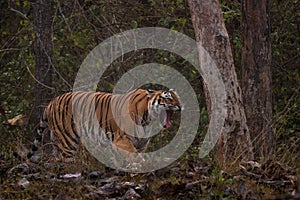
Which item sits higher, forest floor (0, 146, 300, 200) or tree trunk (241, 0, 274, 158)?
tree trunk (241, 0, 274, 158)

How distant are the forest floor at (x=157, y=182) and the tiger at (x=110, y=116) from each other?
1511 mm

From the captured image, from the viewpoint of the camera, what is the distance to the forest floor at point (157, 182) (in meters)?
5.80

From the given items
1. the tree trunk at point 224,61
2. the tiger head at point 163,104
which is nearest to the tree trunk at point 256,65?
the tree trunk at point 224,61

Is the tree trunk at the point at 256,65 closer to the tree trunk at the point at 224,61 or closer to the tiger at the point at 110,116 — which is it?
the tree trunk at the point at 224,61

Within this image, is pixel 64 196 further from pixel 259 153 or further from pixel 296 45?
pixel 296 45

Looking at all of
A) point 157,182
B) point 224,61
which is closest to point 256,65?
point 224,61

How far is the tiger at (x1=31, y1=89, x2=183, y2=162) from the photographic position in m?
8.41

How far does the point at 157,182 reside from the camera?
20.4 feet

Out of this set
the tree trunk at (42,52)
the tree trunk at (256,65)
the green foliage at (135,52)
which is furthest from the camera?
the green foliage at (135,52)

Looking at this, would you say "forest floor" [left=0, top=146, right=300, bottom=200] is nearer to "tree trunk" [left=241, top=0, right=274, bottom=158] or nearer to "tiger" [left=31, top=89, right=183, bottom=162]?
"tiger" [left=31, top=89, right=183, bottom=162]

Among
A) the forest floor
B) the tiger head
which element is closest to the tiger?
the tiger head

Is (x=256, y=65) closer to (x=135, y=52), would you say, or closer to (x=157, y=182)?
(x=135, y=52)

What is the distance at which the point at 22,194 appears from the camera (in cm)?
593

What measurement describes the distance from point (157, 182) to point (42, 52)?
570 centimetres
